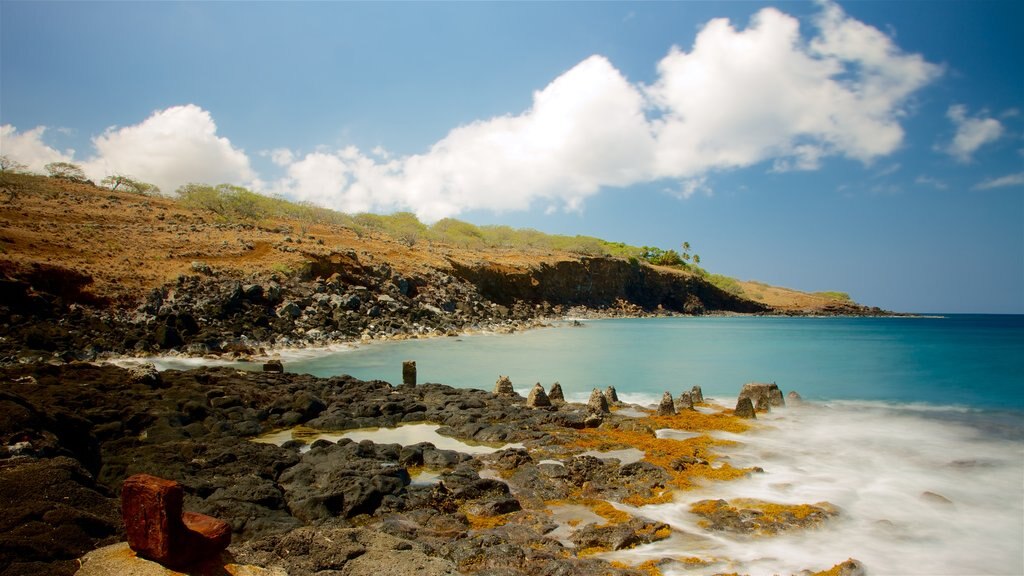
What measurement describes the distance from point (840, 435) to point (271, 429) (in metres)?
13.2

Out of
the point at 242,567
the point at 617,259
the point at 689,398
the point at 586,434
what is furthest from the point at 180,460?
the point at 617,259

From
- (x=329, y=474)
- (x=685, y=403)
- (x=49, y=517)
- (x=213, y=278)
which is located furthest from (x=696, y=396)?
(x=213, y=278)

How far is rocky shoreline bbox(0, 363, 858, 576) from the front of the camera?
13.9ft

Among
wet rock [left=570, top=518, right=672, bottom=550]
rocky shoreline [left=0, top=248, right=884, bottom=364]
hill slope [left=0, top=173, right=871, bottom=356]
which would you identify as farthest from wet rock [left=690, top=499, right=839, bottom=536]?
hill slope [left=0, top=173, right=871, bottom=356]

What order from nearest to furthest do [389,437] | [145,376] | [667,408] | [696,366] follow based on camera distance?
[389,437]
[145,376]
[667,408]
[696,366]

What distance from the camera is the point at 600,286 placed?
69250 mm

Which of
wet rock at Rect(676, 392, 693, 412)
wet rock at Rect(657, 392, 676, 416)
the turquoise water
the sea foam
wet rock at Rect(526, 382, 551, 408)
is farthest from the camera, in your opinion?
the turquoise water

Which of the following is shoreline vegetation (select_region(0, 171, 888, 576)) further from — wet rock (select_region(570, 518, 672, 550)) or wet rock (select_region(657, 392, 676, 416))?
wet rock (select_region(657, 392, 676, 416))

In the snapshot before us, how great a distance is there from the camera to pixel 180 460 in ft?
24.7

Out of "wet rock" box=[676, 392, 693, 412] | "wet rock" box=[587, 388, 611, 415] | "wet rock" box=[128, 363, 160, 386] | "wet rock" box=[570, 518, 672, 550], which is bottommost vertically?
"wet rock" box=[570, 518, 672, 550]

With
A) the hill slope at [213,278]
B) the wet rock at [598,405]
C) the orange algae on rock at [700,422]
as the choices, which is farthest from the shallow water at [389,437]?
the hill slope at [213,278]

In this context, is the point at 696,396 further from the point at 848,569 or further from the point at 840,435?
the point at 848,569

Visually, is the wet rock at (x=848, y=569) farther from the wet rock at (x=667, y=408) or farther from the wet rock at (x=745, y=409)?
the wet rock at (x=745, y=409)

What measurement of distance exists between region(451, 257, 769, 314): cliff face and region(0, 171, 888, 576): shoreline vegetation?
51.4 ft
